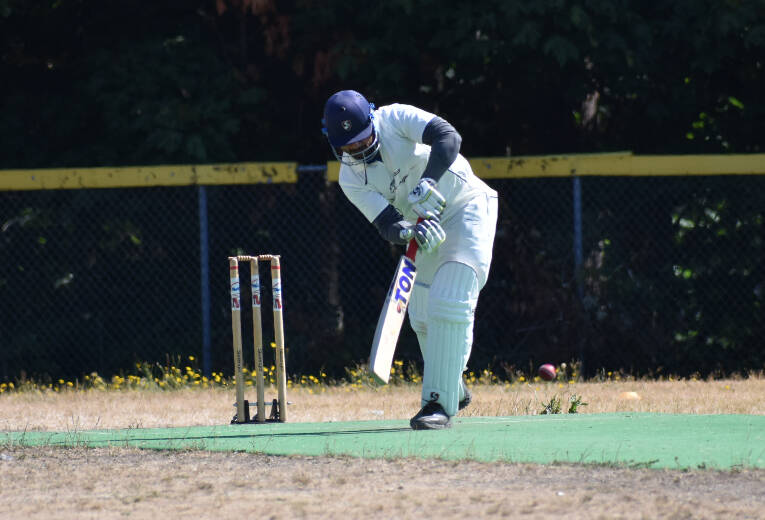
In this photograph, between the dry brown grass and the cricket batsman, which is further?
the dry brown grass

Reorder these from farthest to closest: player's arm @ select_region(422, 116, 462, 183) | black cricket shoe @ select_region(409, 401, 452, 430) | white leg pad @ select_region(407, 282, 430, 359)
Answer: white leg pad @ select_region(407, 282, 430, 359) → black cricket shoe @ select_region(409, 401, 452, 430) → player's arm @ select_region(422, 116, 462, 183)

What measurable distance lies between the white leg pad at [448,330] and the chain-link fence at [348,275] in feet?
14.1

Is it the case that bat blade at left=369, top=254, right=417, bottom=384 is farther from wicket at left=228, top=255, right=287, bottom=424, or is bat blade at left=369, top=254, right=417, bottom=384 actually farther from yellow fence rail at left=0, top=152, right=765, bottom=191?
yellow fence rail at left=0, top=152, right=765, bottom=191

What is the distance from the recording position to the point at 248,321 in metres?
11.0

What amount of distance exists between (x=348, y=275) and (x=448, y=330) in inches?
186

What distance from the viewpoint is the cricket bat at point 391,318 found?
20.3 feet

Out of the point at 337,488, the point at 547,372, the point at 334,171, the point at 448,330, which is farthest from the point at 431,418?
the point at 334,171

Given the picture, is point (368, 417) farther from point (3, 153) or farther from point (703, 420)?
point (3, 153)

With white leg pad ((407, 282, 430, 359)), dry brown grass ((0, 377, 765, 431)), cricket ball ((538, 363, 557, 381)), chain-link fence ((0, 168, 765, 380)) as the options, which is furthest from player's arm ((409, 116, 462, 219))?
chain-link fence ((0, 168, 765, 380))

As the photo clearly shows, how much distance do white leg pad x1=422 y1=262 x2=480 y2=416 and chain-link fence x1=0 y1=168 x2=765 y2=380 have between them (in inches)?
170

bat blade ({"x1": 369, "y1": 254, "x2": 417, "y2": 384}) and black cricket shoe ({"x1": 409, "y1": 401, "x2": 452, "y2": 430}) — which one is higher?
bat blade ({"x1": 369, "y1": 254, "x2": 417, "y2": 384})

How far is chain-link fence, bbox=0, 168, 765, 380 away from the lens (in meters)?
10.5

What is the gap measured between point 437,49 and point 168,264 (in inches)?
122

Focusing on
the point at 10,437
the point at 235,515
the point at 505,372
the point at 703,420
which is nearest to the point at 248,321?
the point at 505,372
